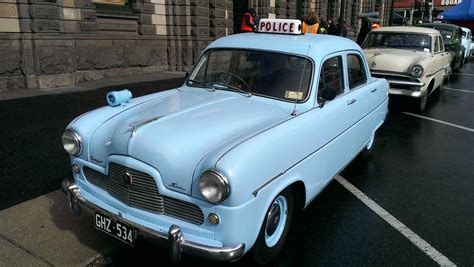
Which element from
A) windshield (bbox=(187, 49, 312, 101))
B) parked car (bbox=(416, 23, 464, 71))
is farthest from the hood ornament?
parked car (bbox=(416, 23, 464, 71))

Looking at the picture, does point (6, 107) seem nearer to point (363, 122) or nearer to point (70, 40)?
point (70, 40)

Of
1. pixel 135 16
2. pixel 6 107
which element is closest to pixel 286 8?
pixel 135 16

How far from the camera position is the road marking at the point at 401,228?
3199mm

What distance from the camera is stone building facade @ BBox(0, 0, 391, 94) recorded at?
8695mm

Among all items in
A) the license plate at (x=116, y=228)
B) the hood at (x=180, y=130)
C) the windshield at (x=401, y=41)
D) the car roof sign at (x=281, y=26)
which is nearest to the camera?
the hood at (x=180, y=130)

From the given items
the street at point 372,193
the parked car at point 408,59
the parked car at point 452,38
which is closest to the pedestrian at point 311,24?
the parked car at point 408,59

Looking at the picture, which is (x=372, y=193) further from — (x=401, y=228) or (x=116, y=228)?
(x=116, y=228)

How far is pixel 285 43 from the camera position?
3.95 m

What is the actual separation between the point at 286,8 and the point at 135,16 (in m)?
8.66

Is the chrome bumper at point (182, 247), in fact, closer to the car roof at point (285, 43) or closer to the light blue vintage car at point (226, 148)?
the light blue vintage car at point (226, 148)

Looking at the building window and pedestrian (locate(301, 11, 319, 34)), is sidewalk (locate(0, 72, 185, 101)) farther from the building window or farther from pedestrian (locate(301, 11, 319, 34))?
pedestrian (locate(301, 11, 319, 34))

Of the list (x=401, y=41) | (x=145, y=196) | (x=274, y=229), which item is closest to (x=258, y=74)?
(x=274, y=229)

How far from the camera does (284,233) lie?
3.15 metres

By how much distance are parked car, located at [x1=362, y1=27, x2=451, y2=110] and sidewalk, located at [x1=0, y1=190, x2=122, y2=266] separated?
6911 millimetres
